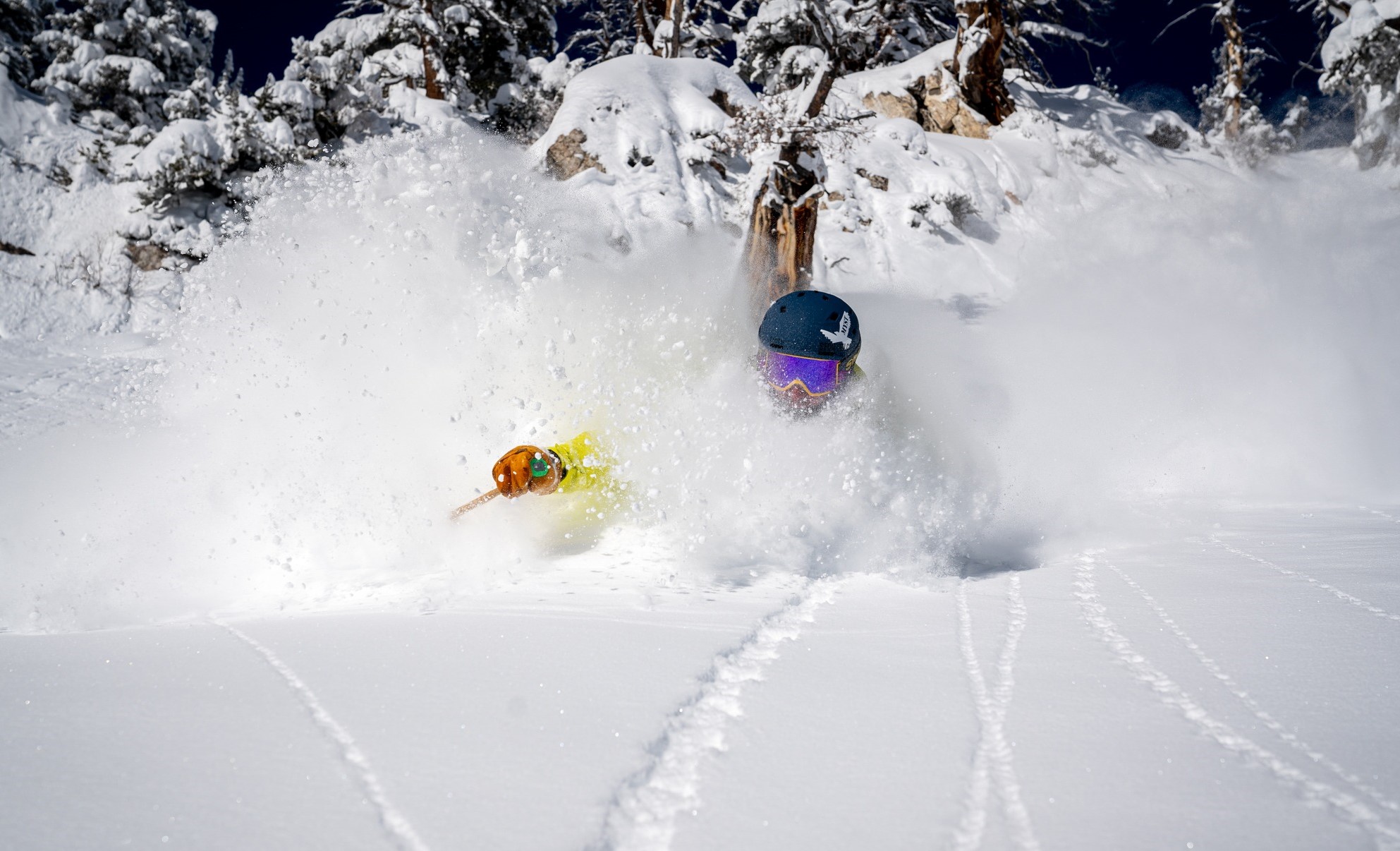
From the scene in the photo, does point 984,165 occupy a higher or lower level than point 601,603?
higher

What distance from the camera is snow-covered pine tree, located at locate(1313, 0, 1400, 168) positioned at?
65.6 ft

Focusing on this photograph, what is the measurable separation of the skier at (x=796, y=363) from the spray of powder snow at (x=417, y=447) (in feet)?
0.54

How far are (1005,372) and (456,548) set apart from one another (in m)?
6.58

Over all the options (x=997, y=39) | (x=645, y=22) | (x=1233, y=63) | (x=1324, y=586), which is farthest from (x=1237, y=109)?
(x=1324, y=586)

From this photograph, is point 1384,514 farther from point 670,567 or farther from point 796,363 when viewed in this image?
point 670,567

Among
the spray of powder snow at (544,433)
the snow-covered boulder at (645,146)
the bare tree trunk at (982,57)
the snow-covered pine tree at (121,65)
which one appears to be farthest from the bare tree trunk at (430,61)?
the bare tree trunk at (982,57)

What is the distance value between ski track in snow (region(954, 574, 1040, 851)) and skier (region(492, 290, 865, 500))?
224 cm

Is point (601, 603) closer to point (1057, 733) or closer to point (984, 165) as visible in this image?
point (1057, 733)

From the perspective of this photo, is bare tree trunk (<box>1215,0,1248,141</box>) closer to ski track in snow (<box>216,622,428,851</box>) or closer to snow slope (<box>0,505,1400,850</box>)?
snow slope (<box>0,505,1400,850</box>)

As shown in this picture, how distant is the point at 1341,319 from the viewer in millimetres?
8312

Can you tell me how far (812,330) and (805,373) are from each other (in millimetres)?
285

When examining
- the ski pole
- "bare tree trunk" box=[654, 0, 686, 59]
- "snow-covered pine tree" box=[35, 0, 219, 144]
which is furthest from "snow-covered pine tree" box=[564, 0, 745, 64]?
the ski pole

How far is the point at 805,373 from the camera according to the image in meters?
4.54

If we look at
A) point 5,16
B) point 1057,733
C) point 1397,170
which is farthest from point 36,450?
point 1397,170
